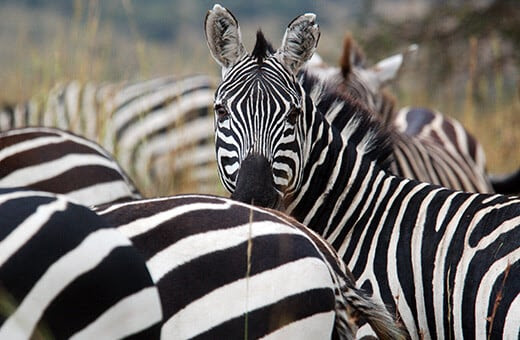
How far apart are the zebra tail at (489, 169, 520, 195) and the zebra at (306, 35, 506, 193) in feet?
0.07

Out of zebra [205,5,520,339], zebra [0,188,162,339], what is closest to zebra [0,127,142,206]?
zebra [205,5,520,339]

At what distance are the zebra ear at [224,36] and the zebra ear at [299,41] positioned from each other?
0.21 meters

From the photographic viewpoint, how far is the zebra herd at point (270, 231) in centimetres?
212

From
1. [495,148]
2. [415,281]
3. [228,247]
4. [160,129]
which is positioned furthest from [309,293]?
[495,148]

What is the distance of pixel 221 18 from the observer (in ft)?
14.1

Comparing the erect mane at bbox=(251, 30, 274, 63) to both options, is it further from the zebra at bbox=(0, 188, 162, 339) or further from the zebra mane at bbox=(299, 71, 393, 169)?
the zebra at bbox=(0, 188, 162, 339)

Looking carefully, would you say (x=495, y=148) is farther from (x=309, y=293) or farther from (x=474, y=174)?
(x=309, y=293)

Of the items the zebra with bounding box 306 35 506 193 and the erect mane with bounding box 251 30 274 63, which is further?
the zebra with bounding box 306 35 506 193

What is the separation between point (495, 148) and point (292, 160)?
20.2 ft

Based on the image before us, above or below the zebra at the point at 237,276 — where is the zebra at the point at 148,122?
above

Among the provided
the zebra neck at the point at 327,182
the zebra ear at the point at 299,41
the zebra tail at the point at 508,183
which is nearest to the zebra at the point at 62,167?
the zebra neck at the point at 327,182

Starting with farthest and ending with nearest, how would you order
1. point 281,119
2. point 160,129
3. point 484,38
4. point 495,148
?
1. point 484,38
2. point 495,148
3. point 160,129
4. point 281,119

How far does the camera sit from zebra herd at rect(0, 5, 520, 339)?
6.94 feet

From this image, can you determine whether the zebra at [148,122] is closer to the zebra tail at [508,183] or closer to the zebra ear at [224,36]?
the zebra tail at [508,183]
